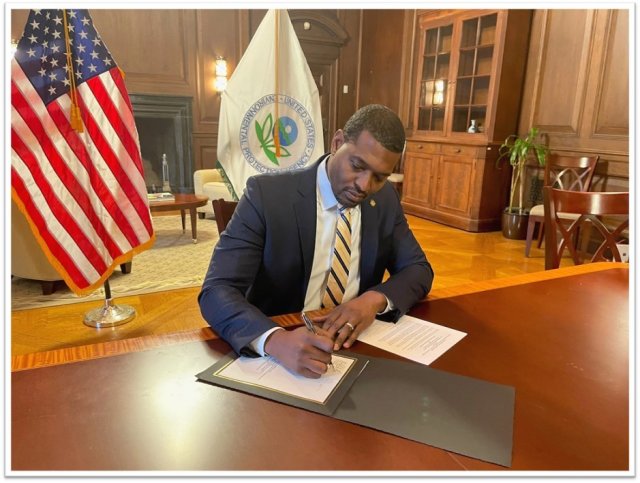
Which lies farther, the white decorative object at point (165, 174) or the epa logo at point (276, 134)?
the white decorative object at point (165, 174)

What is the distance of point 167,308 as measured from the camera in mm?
2750

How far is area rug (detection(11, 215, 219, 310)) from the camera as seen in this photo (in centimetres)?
285

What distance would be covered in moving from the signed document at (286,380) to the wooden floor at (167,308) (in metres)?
1.71

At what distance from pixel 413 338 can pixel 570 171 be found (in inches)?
152

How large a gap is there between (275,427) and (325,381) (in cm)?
15

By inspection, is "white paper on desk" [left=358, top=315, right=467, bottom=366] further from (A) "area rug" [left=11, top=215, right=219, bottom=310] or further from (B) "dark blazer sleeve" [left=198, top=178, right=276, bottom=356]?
(A) "area rug" [left=11, top=215, right=219, bottom=310]

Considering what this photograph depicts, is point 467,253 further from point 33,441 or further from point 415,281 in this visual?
point 33,441

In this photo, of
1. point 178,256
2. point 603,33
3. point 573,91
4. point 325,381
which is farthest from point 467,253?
point 325,381

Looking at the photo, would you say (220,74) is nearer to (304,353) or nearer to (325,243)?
(325,243)

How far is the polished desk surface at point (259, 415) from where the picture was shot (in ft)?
1.96

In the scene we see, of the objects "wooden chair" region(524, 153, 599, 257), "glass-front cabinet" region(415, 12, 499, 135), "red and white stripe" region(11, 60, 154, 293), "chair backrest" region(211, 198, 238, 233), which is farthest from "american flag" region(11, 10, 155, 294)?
"glass-front cabinet" region(415, 12, 499, 135)

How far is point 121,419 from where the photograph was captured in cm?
66

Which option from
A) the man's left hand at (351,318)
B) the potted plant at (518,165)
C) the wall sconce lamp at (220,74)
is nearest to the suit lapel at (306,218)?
the man's left hand at (351,318)

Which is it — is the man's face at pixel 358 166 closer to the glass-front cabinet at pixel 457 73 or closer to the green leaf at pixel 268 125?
the green leaf at pixel 268 125
